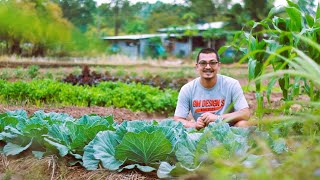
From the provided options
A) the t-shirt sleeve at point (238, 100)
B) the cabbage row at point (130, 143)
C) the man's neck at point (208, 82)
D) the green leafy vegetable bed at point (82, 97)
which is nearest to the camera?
the cabbage row at point (130, 143)

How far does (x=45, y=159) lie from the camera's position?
3.16 meters

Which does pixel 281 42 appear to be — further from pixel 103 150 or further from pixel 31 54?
pixel 31 54

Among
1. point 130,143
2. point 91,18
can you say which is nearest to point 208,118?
point 130,143

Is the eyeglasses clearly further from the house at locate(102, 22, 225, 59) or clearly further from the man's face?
the house at locate(102, 22, 225, 59)

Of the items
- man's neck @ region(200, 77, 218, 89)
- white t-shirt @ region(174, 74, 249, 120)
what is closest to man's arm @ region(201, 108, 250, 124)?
white t-shirt @ region(174, 74, 249, 120)

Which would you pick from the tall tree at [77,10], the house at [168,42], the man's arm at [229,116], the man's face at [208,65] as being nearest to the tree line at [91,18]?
the tall tree at [77,10]

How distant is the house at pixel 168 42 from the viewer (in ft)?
106

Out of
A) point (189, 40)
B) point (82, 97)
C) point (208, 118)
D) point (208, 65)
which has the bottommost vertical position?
point (82, 97)

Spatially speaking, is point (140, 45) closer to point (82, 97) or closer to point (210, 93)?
point (82, 97)

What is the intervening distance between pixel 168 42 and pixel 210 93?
30615 millimetres

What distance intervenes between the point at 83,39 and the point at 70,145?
18.6 feet

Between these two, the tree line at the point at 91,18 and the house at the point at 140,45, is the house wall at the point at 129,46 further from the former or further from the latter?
the tree line at the point at 91,18

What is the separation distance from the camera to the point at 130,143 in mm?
2828

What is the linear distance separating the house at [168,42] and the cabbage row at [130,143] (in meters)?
26.8
